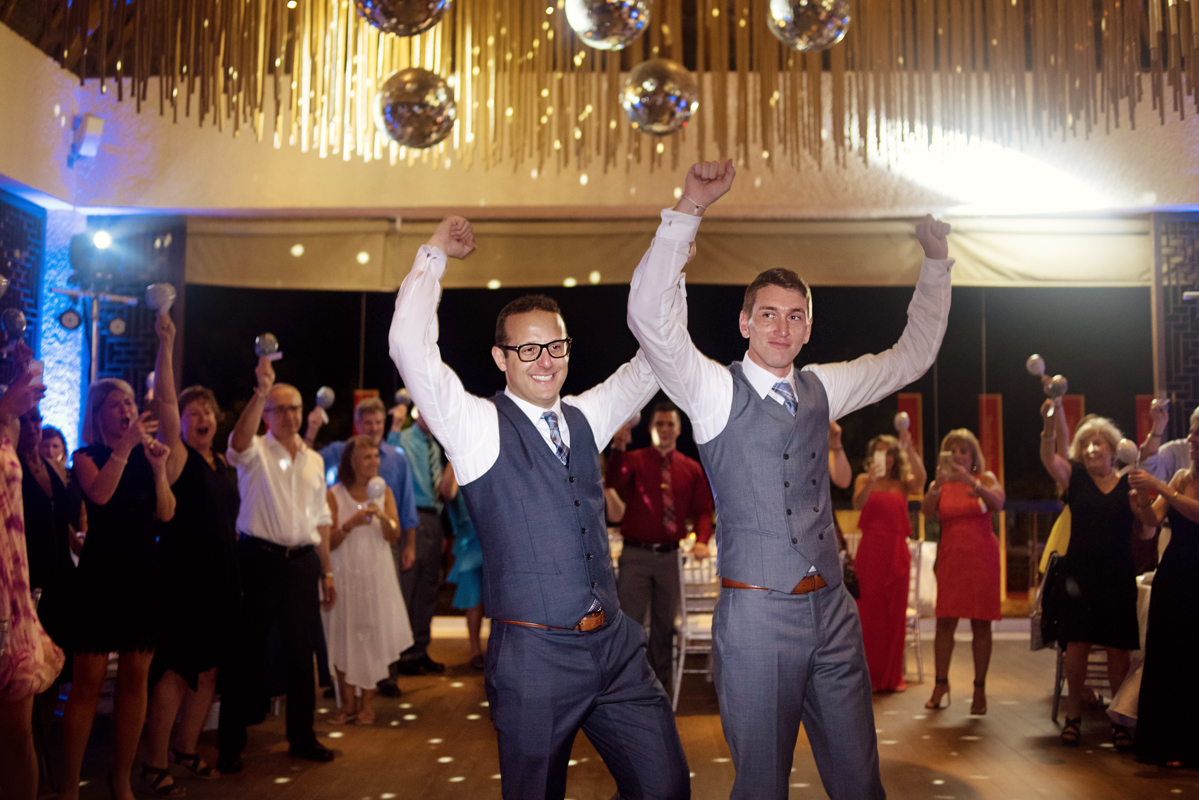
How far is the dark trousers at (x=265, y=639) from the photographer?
154 inches

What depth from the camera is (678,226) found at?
2.11m

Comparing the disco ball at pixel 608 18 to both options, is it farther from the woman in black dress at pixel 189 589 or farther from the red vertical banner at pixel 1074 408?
the red vertical banner at pixel 1074 408

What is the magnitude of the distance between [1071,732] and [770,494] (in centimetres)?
290

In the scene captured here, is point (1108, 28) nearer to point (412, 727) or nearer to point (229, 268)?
point (412, 727)

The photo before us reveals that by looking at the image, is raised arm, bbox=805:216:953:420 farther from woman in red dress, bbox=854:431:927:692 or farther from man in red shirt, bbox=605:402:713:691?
woman in red dress, bbox=854:431:927:692

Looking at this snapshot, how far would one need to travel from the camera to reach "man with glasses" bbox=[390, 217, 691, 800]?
205 cm

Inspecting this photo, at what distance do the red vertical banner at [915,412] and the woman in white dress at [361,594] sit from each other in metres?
Answer: 4.36

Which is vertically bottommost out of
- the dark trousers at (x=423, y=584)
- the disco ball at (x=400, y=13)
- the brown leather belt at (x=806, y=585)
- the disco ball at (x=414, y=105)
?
the dark trousers at (x=423, y=584)

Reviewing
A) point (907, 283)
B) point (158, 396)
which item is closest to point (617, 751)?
point (158, 396)

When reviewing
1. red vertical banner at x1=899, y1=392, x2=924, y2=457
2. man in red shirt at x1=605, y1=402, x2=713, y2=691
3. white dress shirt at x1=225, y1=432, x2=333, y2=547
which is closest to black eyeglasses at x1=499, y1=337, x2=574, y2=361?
white dress shirt at x1=225, y1=432, x2=333, y2=547

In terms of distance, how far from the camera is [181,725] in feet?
12.6

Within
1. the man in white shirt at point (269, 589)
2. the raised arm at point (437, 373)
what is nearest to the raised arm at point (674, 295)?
the raised arm at point (437, 373)

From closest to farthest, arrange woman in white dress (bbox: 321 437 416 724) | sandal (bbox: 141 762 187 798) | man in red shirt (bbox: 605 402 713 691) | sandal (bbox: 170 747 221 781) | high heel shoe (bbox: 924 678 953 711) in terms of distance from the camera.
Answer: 1. sandal (bbox: 141 762 187 798)
2. sandal (bbox: 170 747 221 781)
3. woman in white dress (bbox: 321 437 416 724)
4. high heel shoe (bbox: 924 678 953 711)
5. man in red shirt (bbox: 605 402 713 691)

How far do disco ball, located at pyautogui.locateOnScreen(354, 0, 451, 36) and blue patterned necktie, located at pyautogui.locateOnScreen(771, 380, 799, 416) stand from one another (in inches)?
71.1
